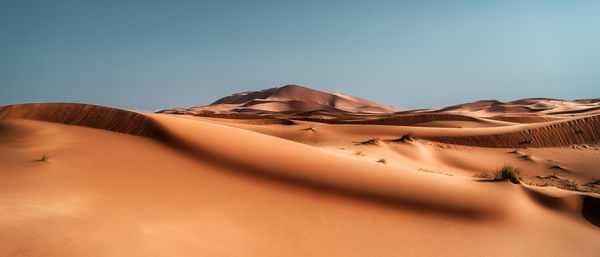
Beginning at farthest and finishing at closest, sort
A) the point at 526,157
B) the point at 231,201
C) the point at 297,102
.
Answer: the point at 297,102 → the point at 526,157 → the point at 231,201

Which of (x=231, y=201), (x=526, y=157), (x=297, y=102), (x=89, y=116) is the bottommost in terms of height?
(x=526, y=157)

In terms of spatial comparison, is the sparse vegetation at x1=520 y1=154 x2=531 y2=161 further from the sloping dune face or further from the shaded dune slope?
the sloping dune face

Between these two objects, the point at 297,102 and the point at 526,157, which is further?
the point at 297,102

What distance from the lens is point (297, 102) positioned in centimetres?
7631

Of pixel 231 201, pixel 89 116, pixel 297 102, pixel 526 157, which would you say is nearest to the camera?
pixel 231 201

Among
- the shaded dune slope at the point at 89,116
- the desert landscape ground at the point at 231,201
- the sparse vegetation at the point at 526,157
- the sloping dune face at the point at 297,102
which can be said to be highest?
the sloping dune face at the point at 297,102

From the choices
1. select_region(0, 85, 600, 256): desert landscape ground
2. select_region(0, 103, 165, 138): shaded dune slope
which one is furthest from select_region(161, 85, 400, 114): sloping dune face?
select_region(0, 85, 600, 256): desert landscape ground

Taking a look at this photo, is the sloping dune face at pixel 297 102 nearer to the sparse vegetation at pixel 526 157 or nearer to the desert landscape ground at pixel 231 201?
the sparse vegetation at pixel 526 157

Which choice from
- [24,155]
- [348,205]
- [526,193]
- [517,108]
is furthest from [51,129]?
[517,108]

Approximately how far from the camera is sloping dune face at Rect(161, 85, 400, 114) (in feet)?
241

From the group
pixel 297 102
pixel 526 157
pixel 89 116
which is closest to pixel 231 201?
pixel 89 116

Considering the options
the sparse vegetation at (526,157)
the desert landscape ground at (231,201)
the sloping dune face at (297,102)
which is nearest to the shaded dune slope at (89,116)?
the desert landscape ground at (231,201)

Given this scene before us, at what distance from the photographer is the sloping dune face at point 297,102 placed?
73562mm

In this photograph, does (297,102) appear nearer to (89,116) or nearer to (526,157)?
(526,157)
